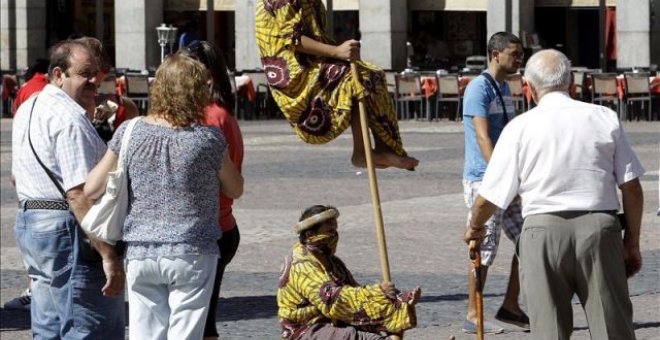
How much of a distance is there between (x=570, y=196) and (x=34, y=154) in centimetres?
240

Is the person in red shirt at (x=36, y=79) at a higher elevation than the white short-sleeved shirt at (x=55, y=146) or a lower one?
higher

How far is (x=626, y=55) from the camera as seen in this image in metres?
31.3

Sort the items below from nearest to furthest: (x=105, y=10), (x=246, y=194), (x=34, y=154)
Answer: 1. (x=34, y=154)
2. (x=246, y=194)
3. (x=105, y=10)

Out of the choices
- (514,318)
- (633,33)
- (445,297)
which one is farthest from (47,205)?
(633,33)

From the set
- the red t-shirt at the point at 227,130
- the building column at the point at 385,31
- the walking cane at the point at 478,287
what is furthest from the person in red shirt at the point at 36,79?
the building column at the point at 385,31

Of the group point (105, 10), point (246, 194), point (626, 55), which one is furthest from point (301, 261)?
point (105, 10)

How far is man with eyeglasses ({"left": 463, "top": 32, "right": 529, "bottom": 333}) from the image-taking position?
32.9 ft

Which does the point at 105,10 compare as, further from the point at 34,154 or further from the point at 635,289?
the point at 34,154

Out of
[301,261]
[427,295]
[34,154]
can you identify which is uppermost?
[34,154]

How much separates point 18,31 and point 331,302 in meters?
31.7

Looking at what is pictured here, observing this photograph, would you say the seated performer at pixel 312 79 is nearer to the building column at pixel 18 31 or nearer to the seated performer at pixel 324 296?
the seated performer at pixel 324 296

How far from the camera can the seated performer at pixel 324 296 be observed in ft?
21.9

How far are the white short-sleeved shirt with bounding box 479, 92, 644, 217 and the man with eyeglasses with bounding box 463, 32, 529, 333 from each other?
3002mm

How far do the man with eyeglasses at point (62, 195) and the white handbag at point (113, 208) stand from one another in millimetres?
397
